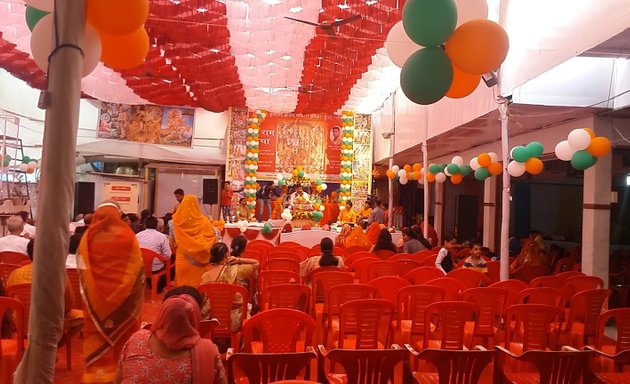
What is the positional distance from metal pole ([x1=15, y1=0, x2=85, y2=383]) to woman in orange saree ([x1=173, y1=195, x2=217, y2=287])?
382 cm

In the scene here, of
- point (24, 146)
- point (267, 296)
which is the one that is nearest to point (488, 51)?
point (267, 296)

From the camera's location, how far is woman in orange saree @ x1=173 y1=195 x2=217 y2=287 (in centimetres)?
565

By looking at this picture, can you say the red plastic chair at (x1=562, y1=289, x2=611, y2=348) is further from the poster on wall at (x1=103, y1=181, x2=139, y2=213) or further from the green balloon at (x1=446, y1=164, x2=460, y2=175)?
the poster on wall at (x1=103, y1=181, x2=139, y2=213)

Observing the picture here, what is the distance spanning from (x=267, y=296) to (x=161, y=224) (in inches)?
311

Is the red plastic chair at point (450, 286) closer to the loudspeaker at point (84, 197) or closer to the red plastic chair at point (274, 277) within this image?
the red plastic chair at point (274, 277)

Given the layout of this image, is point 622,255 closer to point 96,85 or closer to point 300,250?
point 300,250

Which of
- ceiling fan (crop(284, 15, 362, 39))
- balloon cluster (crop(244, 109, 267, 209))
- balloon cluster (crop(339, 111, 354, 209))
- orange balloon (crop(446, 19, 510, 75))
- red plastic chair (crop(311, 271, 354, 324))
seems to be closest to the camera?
orange balloon (crop(446, 19, 510, 75))

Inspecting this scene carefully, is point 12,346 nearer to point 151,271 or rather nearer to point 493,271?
point 151,271

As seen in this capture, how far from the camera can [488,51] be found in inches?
153

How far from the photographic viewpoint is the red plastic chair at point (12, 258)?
612 centimetres

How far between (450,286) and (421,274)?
0.79 meters

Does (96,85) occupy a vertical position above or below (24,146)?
above

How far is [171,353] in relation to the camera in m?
2.38

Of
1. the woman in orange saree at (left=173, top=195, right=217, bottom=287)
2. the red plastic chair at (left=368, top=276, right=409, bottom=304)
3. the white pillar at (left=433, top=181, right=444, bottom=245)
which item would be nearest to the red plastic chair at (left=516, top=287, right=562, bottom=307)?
the red plastic chair at (left=368, top=276, right=409, bottom=304)
